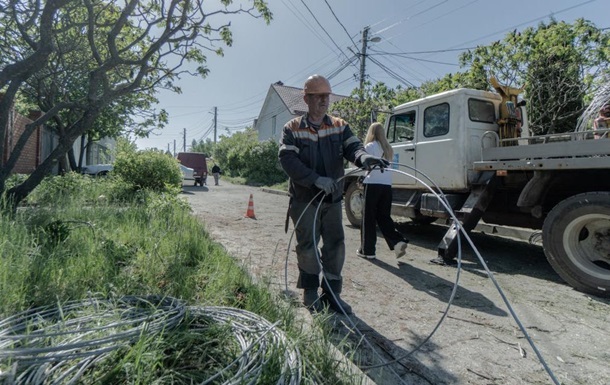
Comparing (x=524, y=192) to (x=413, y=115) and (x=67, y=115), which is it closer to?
(x=413, y=115)

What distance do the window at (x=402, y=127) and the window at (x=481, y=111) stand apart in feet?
3.38

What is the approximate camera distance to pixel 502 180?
4875 millimetres

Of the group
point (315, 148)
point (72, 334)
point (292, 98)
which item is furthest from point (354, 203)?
point (292, 98)

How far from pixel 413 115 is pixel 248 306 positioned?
5168 millimetres

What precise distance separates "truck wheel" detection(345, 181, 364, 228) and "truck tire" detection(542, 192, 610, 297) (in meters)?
3.34

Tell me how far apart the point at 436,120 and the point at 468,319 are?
3898mm

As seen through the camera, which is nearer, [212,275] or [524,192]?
[212,275]

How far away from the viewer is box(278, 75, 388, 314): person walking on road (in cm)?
299

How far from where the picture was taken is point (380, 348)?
2531mm

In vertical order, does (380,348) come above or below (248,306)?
below

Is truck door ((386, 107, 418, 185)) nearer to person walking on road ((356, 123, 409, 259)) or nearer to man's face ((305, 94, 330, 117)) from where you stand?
person walking on road ((356, 123, 409, 259))

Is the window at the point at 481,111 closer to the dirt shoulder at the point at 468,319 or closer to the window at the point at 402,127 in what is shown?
the window at the point at 402,127

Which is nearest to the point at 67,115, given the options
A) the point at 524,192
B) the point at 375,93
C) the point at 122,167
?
the point at 122,167

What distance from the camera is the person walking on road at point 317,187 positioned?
2988 mm
